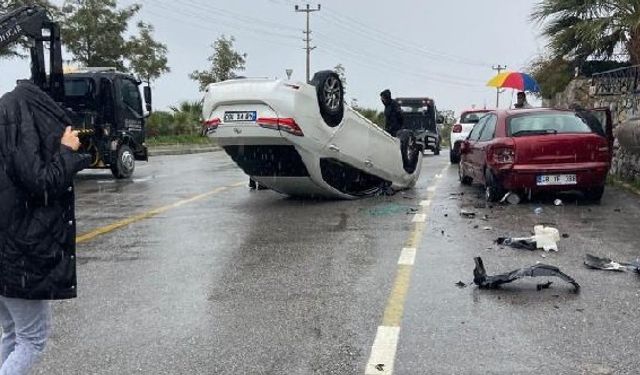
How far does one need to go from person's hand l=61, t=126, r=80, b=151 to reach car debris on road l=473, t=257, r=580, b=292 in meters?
3.81

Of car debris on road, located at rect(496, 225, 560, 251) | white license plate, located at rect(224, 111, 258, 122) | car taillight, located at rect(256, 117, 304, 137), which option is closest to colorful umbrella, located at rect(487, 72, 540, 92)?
car taillight, located at rect(256, 117, 304, 137)

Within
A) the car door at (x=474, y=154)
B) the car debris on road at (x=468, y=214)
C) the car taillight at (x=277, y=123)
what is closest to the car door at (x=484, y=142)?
the car door at (x=474, y=154)

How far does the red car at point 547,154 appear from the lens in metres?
10.4

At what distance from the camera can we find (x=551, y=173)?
10.4 meters

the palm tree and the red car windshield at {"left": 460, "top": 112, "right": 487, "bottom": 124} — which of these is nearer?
the palm tree

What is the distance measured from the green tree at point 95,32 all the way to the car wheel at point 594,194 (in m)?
27.9

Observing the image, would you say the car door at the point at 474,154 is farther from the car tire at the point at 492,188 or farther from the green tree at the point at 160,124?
the green tree at the point at 160,124

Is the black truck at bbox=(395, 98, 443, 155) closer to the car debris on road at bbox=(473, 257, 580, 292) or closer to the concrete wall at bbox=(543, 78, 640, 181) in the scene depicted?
the concrete wall at bbox=(543, 78, 640, 181)

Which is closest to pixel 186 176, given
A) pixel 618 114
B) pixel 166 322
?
pixel 618 114

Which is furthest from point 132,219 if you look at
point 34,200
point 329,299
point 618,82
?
point 618,82

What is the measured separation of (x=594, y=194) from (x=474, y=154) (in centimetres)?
215

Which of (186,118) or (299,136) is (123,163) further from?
(186,118)

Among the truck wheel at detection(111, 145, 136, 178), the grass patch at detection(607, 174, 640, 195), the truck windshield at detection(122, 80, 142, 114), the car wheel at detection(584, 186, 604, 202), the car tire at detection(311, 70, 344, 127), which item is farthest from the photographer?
the truck windshield at detection(122, 80, 142, 114)

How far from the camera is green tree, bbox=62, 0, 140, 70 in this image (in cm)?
3325
